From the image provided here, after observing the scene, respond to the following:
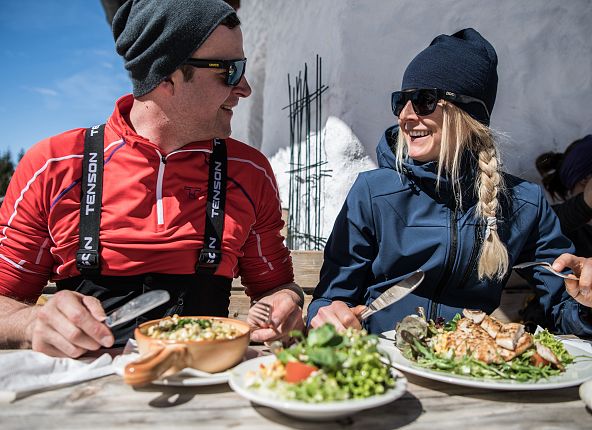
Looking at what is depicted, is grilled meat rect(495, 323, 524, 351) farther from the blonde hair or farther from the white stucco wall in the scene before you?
the white stucco wall

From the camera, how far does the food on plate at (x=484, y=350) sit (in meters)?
1.23

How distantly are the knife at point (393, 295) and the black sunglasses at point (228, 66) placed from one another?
91 centimetres

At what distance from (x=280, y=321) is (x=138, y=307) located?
470mm

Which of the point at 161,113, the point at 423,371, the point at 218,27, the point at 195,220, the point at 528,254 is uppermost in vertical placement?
the point at 218,27

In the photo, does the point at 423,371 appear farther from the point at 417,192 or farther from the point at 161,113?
the point at 161,113

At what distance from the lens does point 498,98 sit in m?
3.62

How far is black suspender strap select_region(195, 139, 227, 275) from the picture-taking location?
Result: 1.80 metres

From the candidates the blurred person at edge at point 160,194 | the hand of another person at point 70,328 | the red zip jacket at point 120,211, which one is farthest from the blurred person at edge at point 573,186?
the hand of another person at point 70,328

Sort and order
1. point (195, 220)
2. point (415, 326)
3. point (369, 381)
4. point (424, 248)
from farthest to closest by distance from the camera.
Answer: point (424, 248) → point (195, 220) → point (415, 326) → point (369, 381)

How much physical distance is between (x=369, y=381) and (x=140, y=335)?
19.9 inches

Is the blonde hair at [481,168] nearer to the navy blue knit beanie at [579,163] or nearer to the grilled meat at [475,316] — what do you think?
the grilled meat at [475,316]

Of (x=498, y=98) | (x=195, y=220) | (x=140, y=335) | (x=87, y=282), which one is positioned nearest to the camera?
(x=140, y=335)

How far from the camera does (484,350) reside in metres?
1.27

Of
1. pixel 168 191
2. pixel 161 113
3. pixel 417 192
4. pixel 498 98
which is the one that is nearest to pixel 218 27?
pixel 161 113
